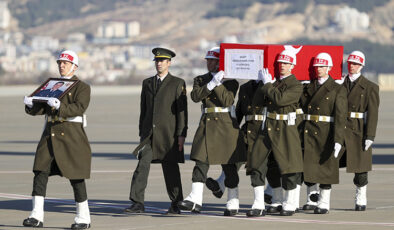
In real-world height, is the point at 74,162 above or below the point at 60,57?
below

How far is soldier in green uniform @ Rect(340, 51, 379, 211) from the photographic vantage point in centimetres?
1459

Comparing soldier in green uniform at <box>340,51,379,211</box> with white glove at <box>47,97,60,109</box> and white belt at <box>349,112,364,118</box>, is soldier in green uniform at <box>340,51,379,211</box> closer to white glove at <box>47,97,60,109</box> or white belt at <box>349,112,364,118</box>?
white belt at <box>349,112,364,118</box>

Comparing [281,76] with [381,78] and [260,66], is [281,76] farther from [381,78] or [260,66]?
[381,78]

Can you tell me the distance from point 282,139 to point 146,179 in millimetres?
1718

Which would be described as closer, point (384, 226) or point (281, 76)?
point (384, 226)

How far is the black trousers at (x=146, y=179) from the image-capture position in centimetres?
1420

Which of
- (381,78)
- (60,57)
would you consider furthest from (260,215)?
(381,78)

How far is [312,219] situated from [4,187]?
19.0 feet

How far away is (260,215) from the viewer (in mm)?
13875

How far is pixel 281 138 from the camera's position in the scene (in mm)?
13820

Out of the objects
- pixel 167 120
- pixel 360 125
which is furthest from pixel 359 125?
pixel 167 120

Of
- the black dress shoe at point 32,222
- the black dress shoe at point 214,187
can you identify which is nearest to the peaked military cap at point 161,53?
the black dress shoe at point 214,187

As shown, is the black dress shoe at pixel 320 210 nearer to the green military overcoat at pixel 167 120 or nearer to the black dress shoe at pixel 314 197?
the black dress shoe at pixel 314 197

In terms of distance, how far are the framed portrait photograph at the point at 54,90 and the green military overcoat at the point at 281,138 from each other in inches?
86.3
